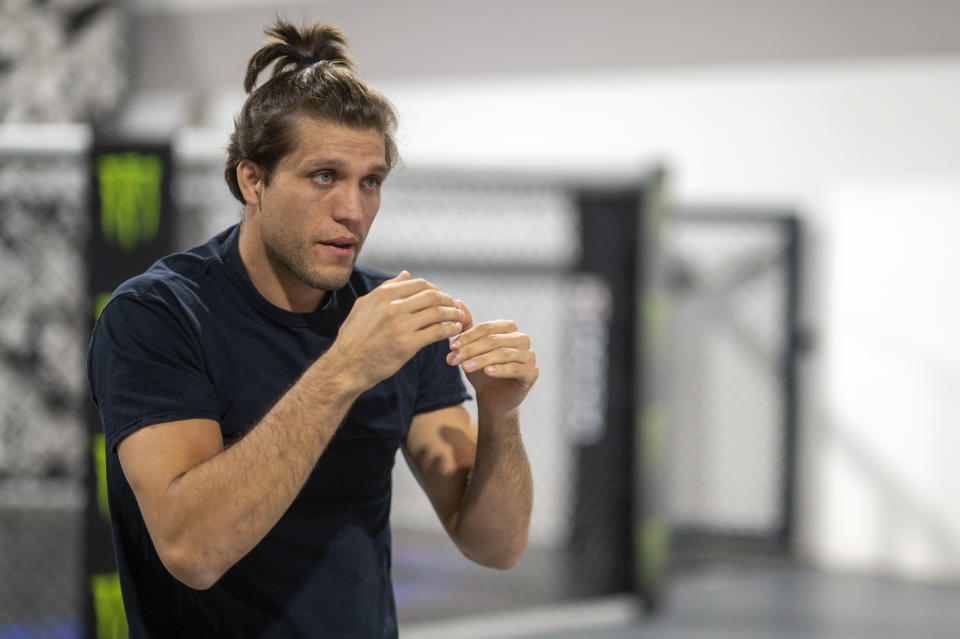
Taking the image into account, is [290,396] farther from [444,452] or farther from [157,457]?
[444,452]

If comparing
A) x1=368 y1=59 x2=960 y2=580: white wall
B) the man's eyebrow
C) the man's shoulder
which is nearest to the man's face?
the man's eyebrow

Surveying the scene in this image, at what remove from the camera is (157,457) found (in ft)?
3.52

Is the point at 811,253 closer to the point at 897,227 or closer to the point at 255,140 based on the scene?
the point at 897,227

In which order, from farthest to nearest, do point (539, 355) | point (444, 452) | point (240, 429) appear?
point (539, 355)
point (444, 452)
point (240, 429)

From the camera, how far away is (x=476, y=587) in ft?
11.7

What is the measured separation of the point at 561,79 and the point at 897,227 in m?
1.83

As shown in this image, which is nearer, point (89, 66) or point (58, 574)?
point (58, 574)

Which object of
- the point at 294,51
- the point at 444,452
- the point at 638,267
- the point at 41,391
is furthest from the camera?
the point at 41,391

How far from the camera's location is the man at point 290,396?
3.53 ft

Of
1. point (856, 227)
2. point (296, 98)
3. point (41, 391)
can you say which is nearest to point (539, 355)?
point (856, 227)

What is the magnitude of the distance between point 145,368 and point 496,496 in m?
0.53

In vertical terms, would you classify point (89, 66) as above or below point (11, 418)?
above

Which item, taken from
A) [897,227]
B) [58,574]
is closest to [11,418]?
[58,574]

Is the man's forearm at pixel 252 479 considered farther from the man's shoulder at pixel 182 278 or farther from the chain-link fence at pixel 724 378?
the chain-link fence at pixel 724 378
